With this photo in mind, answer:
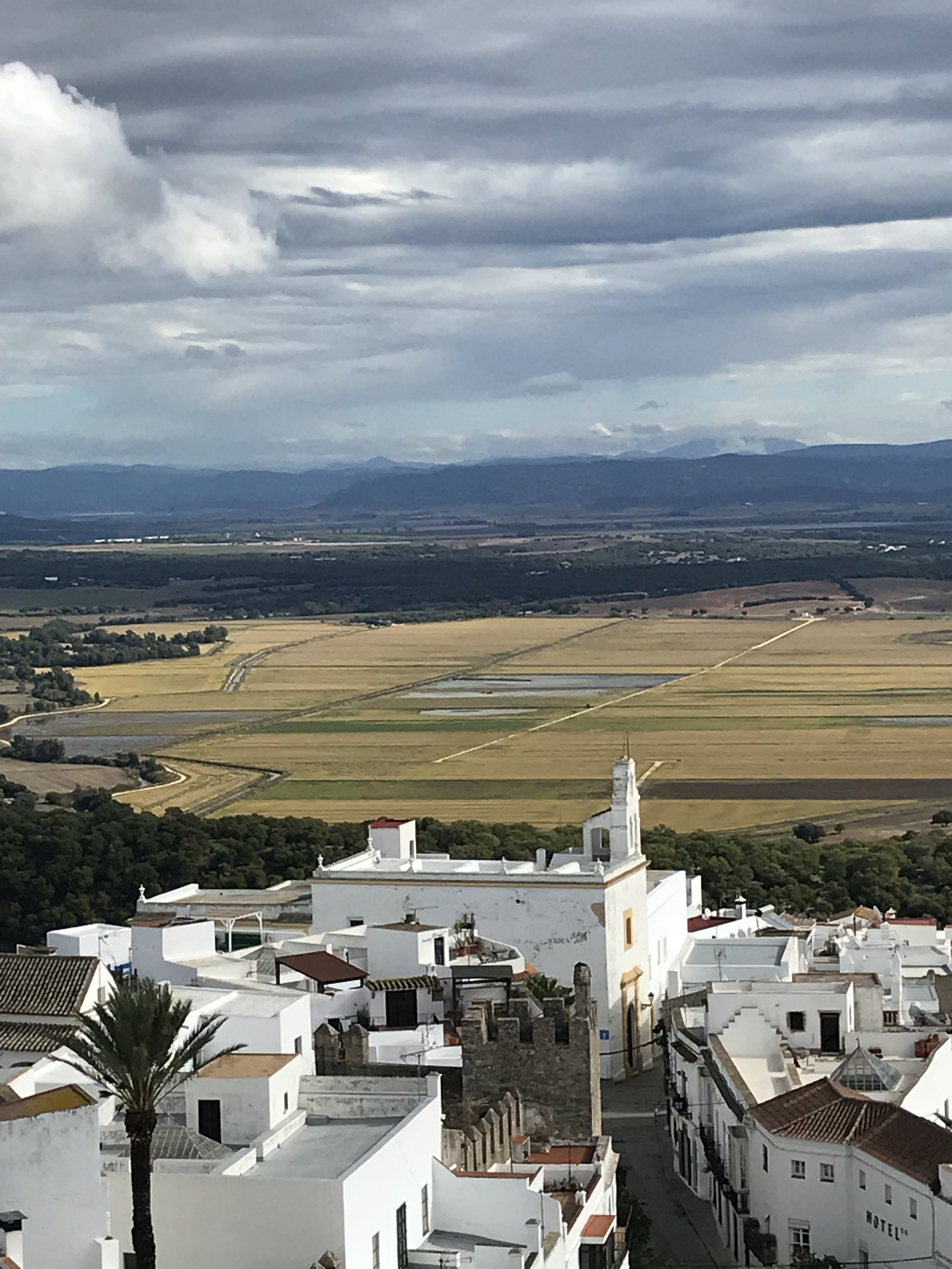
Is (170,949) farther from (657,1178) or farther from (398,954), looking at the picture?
(657,1178)

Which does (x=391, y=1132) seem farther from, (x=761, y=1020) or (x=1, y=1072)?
(x=761, y=1020)

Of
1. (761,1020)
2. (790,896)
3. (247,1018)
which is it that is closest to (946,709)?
(790,896)


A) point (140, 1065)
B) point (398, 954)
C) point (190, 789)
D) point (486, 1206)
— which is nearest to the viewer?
point (140, 1065)

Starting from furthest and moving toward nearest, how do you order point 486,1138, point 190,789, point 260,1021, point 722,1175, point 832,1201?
1. point 190,789
2. point 722,1175
3. point 832,1201
4. point 260,1021
5. point 486,1138

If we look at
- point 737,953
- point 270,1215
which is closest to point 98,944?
point 737,953

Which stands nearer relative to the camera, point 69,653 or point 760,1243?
point 760,1243

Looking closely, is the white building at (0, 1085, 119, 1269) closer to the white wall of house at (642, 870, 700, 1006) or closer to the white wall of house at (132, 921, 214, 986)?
the white wall of house at (132, 921, 214, 986)
